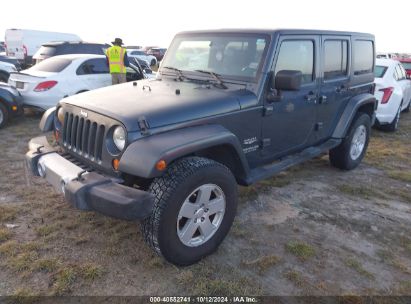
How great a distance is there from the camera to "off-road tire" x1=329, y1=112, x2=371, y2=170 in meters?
5.15

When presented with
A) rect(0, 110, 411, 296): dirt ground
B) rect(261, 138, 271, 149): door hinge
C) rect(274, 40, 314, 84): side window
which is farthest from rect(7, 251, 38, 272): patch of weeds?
rect(274, 40, 314, 84): side window

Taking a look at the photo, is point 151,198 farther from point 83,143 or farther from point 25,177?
point 25,177

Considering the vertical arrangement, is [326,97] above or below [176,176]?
above

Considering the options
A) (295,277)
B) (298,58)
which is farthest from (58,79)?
(295,277)

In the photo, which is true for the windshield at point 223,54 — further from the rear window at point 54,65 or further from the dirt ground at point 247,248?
the rear window at point 54,65

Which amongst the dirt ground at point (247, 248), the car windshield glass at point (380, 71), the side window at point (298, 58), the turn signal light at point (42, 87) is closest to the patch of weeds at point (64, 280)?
the dirt ground at point (247, 248)

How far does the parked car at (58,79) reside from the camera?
306 inches

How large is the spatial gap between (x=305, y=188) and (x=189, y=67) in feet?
7.49

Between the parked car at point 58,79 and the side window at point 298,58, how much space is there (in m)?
5.77

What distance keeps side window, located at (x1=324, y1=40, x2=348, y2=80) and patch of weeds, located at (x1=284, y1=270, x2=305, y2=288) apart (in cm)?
259

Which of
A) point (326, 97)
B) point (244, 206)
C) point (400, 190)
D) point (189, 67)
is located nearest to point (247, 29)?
point (189, 67)

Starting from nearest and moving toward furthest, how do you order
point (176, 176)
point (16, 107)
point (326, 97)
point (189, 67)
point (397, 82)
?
point (176, 176)
point (189, 67)
point (326, 97)
point (16, 107)
point (397, 82)

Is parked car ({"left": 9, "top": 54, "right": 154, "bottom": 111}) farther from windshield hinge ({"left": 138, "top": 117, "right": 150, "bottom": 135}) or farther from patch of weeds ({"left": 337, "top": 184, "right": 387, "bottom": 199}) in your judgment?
patch of weeds ({"left": 337, "top": 184, "right": 387, "bottom": 199})

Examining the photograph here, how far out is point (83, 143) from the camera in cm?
313
